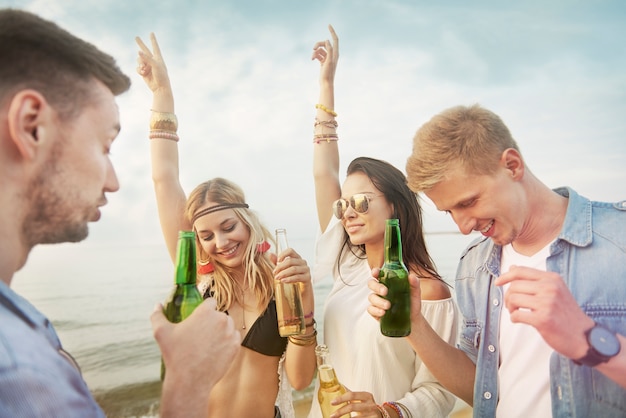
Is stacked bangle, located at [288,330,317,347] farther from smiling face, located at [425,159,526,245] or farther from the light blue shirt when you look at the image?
the light blue shirt

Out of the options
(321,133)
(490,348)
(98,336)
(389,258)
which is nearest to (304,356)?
(389,258)

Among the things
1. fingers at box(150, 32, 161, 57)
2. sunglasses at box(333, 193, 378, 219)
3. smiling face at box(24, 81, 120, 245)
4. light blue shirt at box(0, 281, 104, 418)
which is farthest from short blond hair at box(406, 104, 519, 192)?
fingers at box(150, 32, 161, 57)

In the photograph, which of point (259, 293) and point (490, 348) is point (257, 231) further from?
point (490, 348)

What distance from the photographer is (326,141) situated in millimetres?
3373

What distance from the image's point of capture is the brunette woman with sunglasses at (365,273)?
2.35m

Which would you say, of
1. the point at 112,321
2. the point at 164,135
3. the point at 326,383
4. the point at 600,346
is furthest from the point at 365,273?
the point at 112,321

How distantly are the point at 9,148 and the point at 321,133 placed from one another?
2.51 metres

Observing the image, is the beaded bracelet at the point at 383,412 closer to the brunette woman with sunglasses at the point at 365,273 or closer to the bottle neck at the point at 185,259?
the brunette woman with sunglasses at the point at 365,273

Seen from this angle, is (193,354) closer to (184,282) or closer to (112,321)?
(184,282)

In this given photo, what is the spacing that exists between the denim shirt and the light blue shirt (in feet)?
5.97

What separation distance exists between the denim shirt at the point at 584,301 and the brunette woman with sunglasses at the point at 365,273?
0.90 ft

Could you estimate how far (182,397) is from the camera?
1.23m

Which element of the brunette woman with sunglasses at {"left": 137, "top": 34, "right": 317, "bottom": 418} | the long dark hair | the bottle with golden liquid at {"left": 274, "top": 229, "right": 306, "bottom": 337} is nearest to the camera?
the bottle with golden liquid at {"left": 274, "top": 229, "right": 306, "bottom": 337}

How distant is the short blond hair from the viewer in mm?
2021
